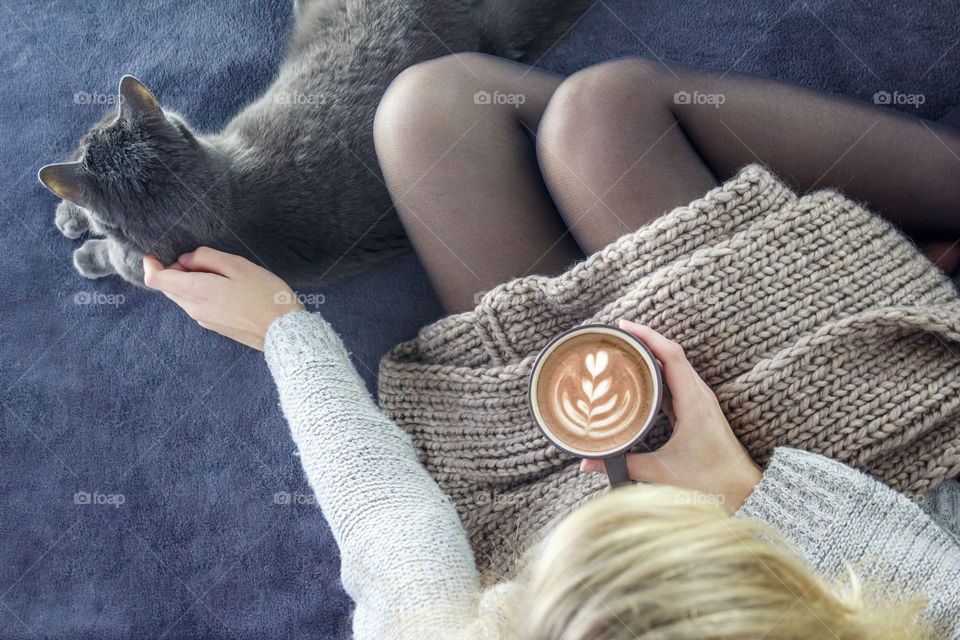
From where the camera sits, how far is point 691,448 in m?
0.74

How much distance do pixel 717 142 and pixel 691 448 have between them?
443 mm

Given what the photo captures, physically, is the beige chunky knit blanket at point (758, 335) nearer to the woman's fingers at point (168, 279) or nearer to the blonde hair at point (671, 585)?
the blonde hair at point (671, 585)

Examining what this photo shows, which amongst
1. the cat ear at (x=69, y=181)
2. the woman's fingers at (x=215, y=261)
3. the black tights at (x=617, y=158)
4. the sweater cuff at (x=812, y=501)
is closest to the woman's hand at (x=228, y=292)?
the woman's fingers at (x=215, y=261)

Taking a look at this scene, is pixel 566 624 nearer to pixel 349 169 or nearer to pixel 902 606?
pixel 902 606

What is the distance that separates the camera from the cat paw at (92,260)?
3.97 feet

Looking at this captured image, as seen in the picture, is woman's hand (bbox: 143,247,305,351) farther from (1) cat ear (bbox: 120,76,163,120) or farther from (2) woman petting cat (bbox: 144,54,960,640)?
(1) cat ear (bbox: 120,76,163,120)

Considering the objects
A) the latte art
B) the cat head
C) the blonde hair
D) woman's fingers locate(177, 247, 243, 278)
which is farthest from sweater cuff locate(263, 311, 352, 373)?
the blonde hair

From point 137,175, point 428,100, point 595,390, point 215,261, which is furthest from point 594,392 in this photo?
point 137,175

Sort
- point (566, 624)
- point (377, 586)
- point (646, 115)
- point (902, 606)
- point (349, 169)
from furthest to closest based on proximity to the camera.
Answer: point (349, 169)
point (646, 115)
point (377, 586)
point (902, 606)
point (566, 624)

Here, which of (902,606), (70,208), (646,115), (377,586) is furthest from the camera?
(70,208)

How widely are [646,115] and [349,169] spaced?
467 millimetres

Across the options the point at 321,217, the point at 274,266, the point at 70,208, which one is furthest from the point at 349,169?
the point at 70,208

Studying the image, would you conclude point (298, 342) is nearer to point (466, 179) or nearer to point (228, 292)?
point (228, 292)

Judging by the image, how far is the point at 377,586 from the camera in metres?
0.74
